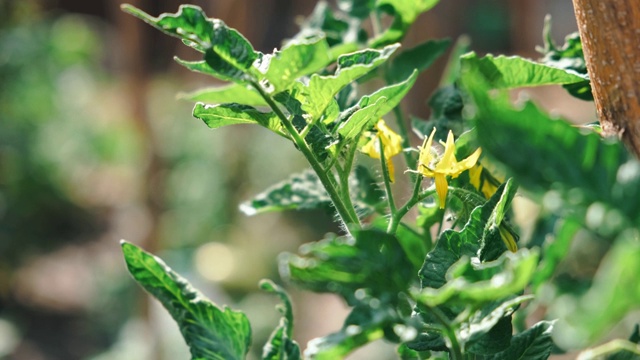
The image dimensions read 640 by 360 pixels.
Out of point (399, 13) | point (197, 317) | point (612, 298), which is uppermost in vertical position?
point (399, 13)

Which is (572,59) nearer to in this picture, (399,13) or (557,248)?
(399,13)

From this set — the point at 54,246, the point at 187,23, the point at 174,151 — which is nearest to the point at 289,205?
the point at 187,23

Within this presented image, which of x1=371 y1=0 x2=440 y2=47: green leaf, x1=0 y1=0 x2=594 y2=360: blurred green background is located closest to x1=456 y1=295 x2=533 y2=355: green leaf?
x1=371 y1=0 x2=440 y2=47: green leaf

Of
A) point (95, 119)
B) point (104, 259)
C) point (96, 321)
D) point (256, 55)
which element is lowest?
point (256, 55)

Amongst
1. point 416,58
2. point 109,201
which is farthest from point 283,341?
point 109,201

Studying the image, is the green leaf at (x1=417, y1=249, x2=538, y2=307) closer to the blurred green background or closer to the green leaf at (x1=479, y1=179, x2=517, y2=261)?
the green leaf at (x1=479, y1=179, x2=517, y2=261)

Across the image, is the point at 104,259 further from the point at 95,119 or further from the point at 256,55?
the point at 256,55

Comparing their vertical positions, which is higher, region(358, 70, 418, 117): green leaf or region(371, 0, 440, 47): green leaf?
region(371, 0, 440, 47): green leaf
